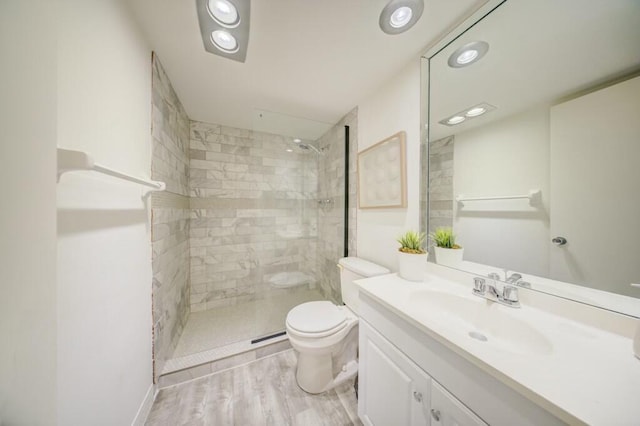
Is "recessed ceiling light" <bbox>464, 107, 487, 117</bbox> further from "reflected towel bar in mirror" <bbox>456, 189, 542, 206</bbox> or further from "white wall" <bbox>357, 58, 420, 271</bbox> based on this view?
"reflected towel bar in mirror" <bbox>456, 189, 542, 206</bbox>

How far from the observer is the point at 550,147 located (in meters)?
0.79

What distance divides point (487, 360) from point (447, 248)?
0.70m

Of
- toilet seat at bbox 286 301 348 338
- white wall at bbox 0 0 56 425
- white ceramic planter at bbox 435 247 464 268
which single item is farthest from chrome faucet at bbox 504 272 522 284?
white wall at bbox 0 0 56 425

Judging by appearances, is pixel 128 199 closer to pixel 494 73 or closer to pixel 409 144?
pixel 409 144

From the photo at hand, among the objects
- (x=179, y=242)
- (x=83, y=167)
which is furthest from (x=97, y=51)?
(x=179, y=242)

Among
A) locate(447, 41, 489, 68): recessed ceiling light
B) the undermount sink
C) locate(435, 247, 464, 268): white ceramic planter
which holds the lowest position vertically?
the undermount sink

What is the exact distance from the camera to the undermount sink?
717 mm

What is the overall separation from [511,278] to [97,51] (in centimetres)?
204

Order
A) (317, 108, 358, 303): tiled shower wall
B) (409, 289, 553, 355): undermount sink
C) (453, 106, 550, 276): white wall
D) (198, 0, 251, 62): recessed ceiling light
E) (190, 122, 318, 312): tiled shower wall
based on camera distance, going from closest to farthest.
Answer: (409, 289, 553, 355): undermount sink < (453, 106, 550, 276): white wall < (198, 0, 251, 62): recessed ceiling light < (317, 108, 358, 303): tiled shower wall < (190, 122, 318, 312): tiled shower wall

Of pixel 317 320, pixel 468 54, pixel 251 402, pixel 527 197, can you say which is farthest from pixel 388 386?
pixel 468 54

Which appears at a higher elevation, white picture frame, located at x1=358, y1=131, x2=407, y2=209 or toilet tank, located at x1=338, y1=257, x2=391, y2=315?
white picture frame, located at x1=358, y1=131, x2=407, y2=209

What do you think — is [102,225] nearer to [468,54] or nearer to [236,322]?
[236,322]

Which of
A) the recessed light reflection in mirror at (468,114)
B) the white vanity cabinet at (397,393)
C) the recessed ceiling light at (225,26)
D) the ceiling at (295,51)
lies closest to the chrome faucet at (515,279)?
the white vanity cabinet at (397,393)

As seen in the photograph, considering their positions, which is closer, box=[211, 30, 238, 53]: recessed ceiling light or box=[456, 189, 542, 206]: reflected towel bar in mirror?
box=[456, 189, 542, 206]: reflected towel bar in mirror
